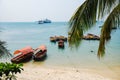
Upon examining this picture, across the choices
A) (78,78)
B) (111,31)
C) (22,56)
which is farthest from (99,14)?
(22,56)

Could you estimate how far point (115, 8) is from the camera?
5.02 metres

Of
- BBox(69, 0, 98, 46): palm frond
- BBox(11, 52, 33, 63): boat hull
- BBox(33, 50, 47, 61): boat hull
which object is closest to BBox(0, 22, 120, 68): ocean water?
BBox(69, 0, 98, 46): palm frond

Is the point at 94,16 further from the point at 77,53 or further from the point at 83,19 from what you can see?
the point at 77,53

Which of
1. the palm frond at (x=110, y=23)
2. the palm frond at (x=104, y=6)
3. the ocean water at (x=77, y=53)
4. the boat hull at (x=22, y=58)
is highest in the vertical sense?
the palm frond at (x=104, y=6)

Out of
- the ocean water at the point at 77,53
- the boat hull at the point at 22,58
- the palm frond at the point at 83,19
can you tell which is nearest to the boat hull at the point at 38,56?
the ocean water at the point at 77,53

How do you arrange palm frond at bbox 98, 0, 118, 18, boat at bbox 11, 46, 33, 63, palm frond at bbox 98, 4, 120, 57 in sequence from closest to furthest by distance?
palm frond at bbox 98, 4, 120, 57 < palm frond at bbox 98, 0, 118, 18 < boat at bbox 11, 46, 33, 63

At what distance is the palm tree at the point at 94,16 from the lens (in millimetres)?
5029

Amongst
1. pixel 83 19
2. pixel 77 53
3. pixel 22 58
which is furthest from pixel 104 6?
pixel 77 53

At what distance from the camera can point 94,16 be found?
205 inches

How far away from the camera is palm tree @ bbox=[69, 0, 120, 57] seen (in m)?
5.03

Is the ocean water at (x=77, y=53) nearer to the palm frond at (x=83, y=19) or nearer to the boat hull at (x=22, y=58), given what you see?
the palm frond at (x=83, y=19)

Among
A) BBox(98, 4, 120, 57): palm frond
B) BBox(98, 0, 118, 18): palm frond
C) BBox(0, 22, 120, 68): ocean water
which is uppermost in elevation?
BBox(98, 0, 118, 18): palm frond

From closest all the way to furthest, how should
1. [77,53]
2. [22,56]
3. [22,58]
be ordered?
1. [22,58]
2. [22,56]
3. [77,53]

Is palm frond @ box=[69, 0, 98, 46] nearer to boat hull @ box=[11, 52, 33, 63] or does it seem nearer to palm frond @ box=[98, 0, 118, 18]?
palm frond @ box=[98, 0, 118, 18]
